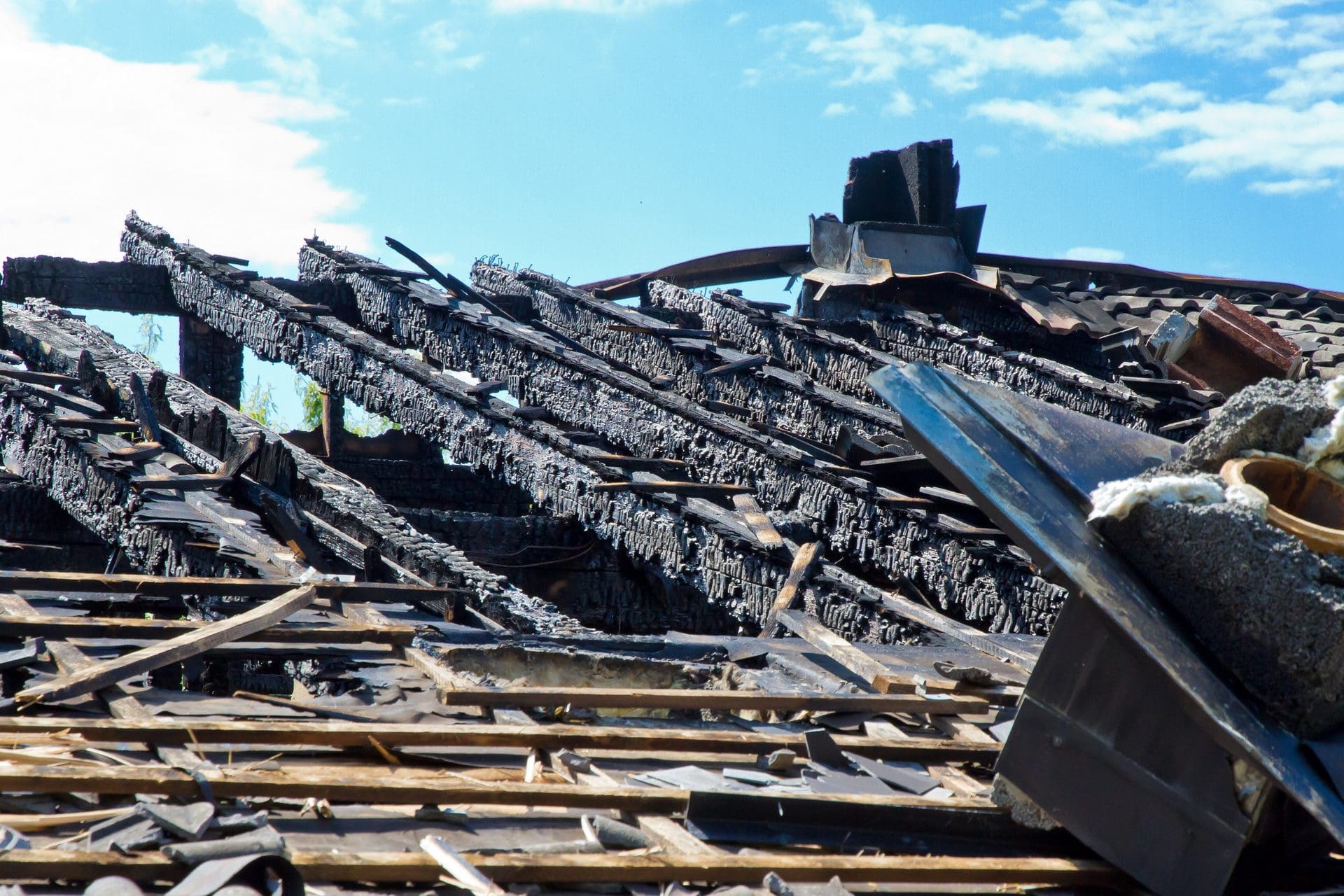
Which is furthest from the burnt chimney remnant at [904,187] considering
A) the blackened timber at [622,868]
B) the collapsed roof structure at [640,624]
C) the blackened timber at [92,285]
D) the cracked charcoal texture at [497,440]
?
the blackened timber at [622,868]

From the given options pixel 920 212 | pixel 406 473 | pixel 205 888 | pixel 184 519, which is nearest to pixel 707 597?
pixel 184 519

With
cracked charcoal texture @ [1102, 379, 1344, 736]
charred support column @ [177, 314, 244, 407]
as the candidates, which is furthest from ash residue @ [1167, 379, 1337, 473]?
charred support column @ [177, 314, 244, 407]

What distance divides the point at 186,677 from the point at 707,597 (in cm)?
371

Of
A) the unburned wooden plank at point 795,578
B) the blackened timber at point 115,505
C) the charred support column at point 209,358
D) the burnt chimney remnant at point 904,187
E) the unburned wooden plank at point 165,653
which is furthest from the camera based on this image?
the burnt chimney remnant at point 904,187

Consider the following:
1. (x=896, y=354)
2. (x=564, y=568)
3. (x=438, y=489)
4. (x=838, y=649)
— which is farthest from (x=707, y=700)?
(x=438, y=489)

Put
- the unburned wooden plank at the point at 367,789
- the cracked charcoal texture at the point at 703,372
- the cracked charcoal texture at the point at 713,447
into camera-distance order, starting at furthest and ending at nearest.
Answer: the cracked charcoal texture at the point at 703,372 < the cracked charcoal texture at the point at 713,447 < the unburned wooden plank at the point at 367,789

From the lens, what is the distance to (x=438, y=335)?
11.8 metres

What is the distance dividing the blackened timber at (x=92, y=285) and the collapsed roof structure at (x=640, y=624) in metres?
0.07

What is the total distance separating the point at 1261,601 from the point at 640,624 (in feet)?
20.8

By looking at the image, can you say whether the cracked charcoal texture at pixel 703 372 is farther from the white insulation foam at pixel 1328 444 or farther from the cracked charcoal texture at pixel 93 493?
the white insulation foam at pixel 1328 444

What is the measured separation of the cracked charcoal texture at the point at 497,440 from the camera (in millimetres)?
7789

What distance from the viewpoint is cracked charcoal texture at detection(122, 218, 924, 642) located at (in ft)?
25.6

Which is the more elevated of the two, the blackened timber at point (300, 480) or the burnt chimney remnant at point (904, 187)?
the burnt chimney remnant at point (904, 187)

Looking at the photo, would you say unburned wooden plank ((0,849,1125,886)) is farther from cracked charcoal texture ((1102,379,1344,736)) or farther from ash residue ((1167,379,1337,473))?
ash residue ((1167,379,1337,473))
